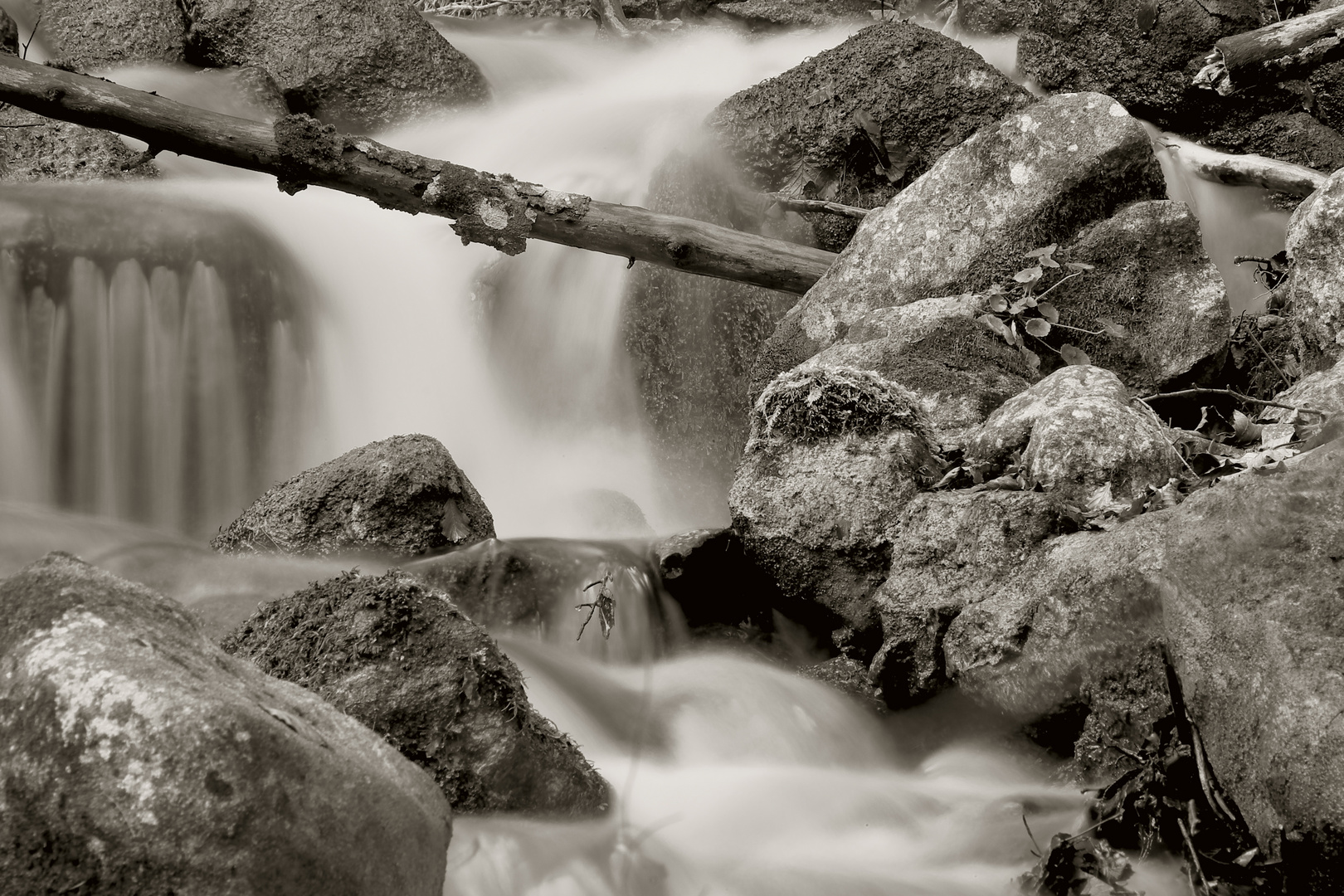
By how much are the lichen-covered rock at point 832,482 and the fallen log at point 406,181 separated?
1.89 metres

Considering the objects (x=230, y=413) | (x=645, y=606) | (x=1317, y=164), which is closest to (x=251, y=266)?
(x=230, y=413)

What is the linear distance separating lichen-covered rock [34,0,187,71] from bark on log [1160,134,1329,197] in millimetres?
7959

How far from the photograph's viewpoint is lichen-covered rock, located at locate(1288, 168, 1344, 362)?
4945mm

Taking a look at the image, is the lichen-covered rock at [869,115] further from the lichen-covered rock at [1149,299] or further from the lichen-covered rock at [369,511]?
the lichen-covered rock at [369,511]

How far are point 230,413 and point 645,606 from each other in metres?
3.22

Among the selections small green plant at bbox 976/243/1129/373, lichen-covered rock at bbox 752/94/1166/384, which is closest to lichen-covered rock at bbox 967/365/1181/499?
small green plant at bbox 976/243/1129/373

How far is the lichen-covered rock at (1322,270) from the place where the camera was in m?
4.95

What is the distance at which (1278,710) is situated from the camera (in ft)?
→ 7.98

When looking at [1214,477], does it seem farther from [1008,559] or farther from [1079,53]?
[1079,53]

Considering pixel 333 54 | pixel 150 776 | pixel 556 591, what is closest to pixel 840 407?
pixel 556 591

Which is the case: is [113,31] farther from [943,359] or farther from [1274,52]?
[1274,52]

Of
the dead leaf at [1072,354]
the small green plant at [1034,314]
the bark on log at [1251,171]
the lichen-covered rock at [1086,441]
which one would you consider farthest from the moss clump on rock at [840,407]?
the bark on log at [1251,171]

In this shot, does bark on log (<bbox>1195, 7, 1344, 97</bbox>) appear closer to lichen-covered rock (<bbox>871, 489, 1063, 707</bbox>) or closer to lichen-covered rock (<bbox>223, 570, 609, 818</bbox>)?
lichen-covered rock (<bbox>871, 489, 1063, 707</bbox>)

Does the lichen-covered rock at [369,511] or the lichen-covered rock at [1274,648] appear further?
the lichen-covered rock at [369,511]
